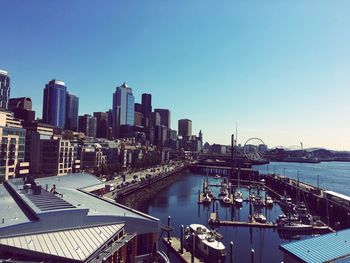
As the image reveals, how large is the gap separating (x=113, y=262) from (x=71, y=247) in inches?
218

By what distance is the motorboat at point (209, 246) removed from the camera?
51.6m

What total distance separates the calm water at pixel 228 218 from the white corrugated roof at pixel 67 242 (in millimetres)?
17876

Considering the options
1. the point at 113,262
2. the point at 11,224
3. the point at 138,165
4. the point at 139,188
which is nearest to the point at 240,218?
the point at 139,188

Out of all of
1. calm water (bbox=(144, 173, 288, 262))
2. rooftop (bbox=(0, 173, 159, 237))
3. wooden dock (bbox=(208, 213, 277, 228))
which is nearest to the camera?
rooftop (bbox=(0, 173, 159, 237))

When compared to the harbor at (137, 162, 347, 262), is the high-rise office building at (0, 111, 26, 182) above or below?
above

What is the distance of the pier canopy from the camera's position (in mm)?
27938

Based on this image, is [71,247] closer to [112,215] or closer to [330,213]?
[112,215]

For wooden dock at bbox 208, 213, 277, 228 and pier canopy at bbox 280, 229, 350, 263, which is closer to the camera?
pier canopy at bbox 280, 229, 350, 263

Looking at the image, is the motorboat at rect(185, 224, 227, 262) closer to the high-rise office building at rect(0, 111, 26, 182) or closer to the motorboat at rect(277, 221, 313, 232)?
the motorboat at rect(277, 221, 313, 232)

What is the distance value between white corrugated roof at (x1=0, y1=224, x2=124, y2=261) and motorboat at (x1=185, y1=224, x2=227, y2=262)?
1978 cm

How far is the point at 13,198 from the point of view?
5053cm

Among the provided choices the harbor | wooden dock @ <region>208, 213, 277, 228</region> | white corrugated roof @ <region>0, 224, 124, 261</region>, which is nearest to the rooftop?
white corrugated roof @ <region>0, 224, 124, 261</region>

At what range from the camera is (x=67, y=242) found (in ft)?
111

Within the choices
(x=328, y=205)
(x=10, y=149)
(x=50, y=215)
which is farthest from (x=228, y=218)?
(x=10, y=149)
